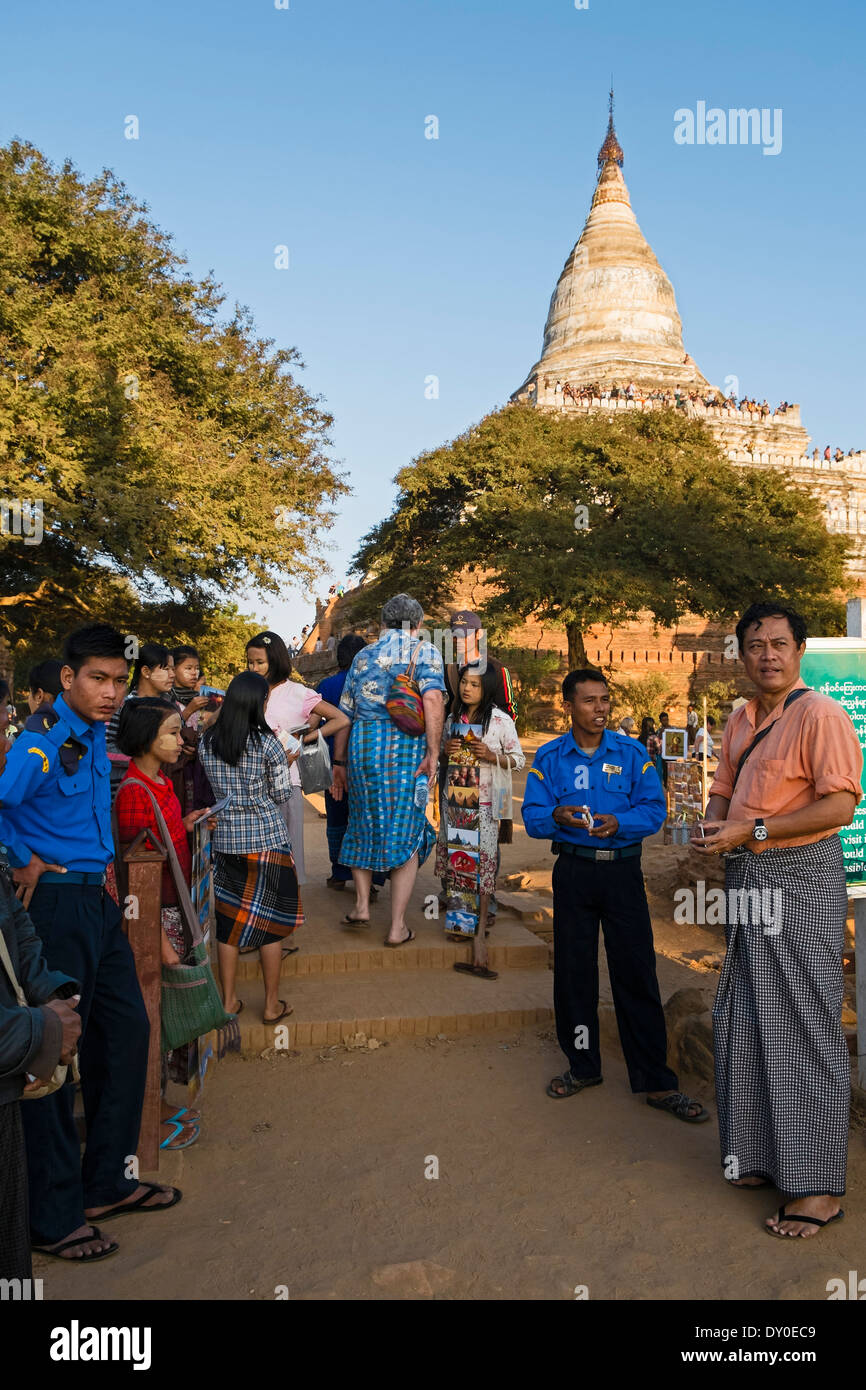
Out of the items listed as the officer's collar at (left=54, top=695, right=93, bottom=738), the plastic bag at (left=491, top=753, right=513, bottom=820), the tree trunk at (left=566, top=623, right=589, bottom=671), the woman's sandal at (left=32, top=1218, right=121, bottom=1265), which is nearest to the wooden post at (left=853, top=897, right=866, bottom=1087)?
the plastic bag at (left=491, top=753, right=513, bottom=820)

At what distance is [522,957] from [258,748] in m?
2.10

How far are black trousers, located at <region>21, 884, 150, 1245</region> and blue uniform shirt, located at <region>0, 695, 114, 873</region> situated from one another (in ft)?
0.37

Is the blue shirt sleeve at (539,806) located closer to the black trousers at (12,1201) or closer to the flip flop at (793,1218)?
the flip flop at (793,1218)

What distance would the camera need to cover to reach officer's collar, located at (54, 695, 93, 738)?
2840mm

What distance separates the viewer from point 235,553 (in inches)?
587

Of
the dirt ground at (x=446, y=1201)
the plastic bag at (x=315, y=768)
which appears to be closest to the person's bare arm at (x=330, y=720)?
the plastic bag at (x=315, y=768)

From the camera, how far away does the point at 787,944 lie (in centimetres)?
293

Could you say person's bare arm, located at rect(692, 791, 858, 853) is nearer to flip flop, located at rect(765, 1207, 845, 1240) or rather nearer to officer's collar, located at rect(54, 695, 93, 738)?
flip flop, located at rect(765, 1207, 845, 1240)

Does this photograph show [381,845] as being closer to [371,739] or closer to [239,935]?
[371,739]

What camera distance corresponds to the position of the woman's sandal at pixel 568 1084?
3803 millimetres

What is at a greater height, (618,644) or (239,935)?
(618,644)

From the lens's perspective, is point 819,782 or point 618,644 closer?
point 819,782
